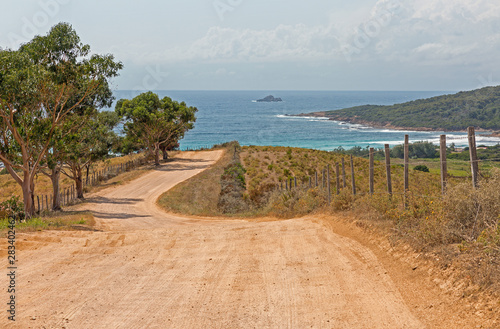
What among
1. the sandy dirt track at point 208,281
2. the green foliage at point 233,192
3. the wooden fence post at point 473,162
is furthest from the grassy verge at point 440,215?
the green foliage at point 233,192

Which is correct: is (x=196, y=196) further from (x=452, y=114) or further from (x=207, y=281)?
(x=452, y=114)

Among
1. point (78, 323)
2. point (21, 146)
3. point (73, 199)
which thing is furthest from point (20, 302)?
point (73, 199)

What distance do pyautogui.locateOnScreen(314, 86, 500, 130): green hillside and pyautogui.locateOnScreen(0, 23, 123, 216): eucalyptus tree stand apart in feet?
351

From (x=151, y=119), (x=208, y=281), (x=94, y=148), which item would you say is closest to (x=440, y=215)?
(x=208, y=281)

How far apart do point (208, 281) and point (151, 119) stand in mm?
50510

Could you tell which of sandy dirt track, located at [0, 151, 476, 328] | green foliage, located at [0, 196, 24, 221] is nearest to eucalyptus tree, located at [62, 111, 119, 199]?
green foliage, located at [0, 196, 24, 221]

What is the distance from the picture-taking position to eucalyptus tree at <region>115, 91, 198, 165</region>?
59.7 meters

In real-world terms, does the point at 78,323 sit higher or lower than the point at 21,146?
lower

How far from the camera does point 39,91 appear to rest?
23.7 m

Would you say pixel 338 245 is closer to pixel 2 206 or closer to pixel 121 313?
pixel 121 313

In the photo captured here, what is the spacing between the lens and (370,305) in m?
8.70

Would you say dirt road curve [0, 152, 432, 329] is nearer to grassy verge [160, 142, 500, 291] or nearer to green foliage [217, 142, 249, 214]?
grassy verge [160, 142, 500, 291]

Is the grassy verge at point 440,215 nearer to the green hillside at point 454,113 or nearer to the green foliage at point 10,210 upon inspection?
the green foliage at point 10,210

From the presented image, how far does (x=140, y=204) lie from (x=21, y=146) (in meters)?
15.0
